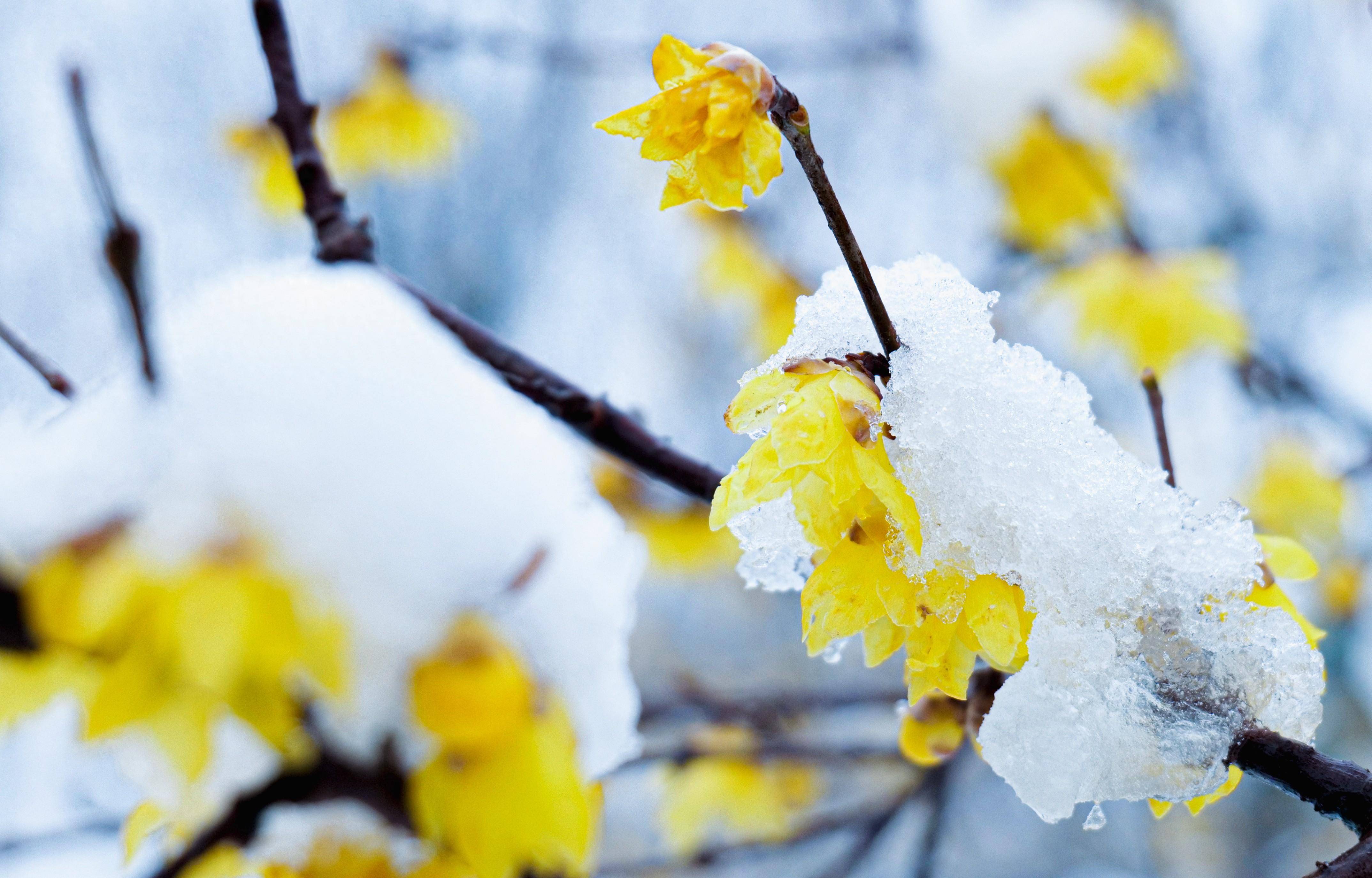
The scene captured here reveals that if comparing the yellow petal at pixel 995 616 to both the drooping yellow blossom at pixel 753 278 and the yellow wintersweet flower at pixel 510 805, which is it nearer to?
the yellow wintersweet flower at pixel 510 805

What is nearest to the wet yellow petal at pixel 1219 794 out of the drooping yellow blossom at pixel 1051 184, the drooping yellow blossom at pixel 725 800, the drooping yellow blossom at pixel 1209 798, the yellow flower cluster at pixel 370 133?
the drooping yellow blossom at pixel 1209 798

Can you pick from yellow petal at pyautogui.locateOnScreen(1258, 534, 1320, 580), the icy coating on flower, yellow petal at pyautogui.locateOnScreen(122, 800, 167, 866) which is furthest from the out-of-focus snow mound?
yellow petal at pyautogui.locateOnScreen(1258, 534, 1320, 580)

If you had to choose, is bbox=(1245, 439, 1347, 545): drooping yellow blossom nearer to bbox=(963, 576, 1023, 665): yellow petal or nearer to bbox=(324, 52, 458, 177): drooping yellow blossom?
bbox=(963, 576, 1023, 665): yellow petal

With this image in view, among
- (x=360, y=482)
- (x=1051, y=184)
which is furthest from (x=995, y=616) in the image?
(x=1051, y=184)

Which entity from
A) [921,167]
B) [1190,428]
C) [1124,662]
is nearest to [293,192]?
[1124,662]

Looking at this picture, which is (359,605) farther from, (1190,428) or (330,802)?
(1190,428)

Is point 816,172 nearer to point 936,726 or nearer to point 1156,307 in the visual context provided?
point 936,726
